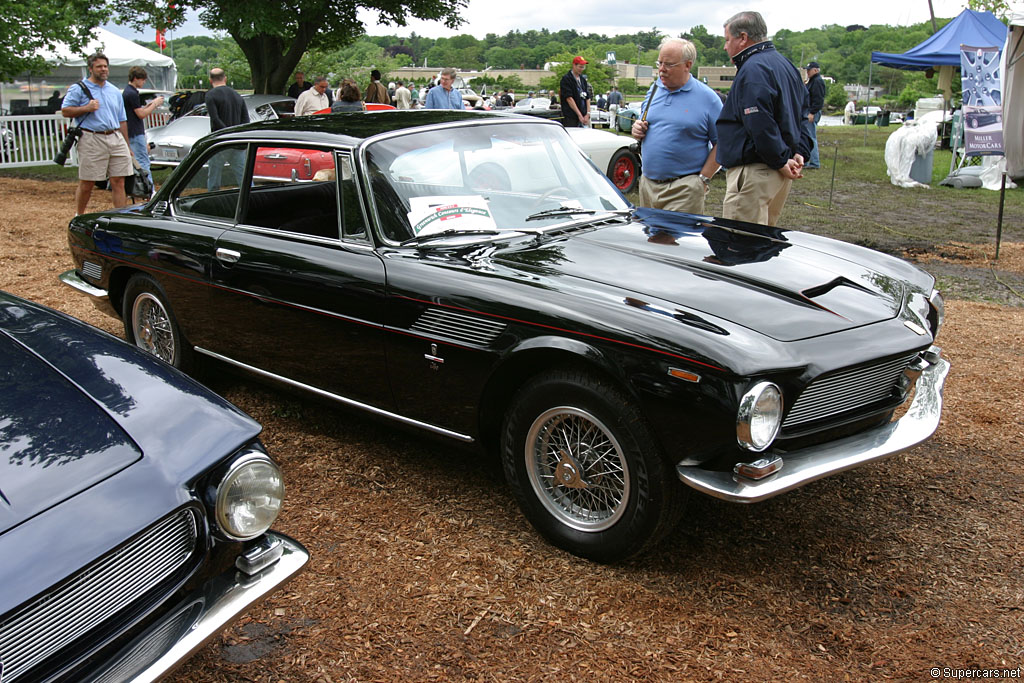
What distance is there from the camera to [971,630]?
2.69m

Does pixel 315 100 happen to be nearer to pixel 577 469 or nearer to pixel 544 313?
pixel 544 313

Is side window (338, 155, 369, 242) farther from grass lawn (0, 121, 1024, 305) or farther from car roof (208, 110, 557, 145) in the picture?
grass lawn (0, 121, 1024, 305)

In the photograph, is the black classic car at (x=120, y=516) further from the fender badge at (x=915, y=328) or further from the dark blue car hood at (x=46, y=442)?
the fender badge at (x=915, y=328)

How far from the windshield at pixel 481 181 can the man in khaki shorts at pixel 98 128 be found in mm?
6712

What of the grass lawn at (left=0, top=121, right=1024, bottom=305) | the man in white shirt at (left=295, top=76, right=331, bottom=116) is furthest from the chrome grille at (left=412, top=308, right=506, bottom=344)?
the man in white shirt at (left=295, top=76, right=331, bottom=116)

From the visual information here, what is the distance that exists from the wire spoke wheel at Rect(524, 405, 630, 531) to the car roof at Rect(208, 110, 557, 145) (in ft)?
5.35

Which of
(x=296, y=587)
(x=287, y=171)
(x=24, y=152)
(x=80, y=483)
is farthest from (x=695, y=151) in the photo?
(x=24, y=152)

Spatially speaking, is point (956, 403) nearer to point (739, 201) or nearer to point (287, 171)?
point (739, 201)

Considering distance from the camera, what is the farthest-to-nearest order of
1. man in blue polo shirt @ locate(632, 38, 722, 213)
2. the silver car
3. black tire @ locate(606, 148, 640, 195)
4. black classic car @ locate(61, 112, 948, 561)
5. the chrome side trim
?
the silver car < black tire @ locate(606, 148, 640, 195) < man in blue polo shirt @ locate(632, 38, 722, 213) < the chrome side trim < black classic car @ locate(61, 112, 948, 561)

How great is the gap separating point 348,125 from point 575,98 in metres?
9.77

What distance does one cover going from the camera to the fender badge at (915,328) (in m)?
3.06

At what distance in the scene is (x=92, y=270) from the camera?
4.94m

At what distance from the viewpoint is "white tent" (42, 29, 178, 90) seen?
80.0ft

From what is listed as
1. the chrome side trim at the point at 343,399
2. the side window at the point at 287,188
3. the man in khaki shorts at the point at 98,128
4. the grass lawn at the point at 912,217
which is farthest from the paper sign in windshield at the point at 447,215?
the man in khaki shorts at the point at 98,128
